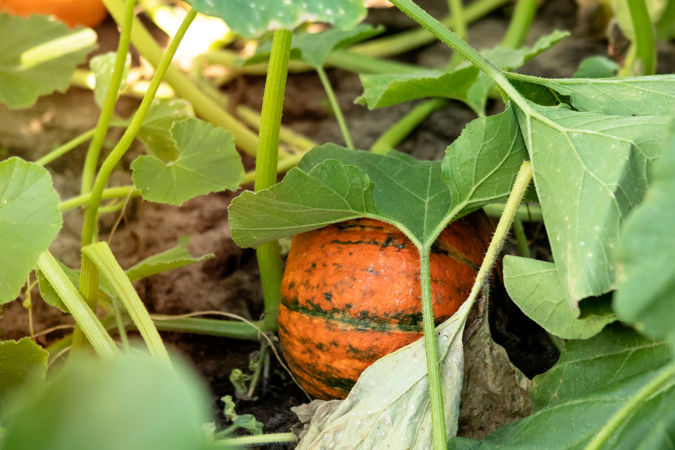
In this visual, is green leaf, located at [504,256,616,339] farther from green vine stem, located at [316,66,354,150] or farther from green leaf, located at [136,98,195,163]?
green leaf, located at [136,98,195,163]

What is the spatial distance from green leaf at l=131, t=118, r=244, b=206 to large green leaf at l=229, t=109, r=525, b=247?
0.16 metres

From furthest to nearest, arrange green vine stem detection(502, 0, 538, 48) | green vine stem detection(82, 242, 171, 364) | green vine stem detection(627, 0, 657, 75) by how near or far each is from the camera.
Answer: green vine stem detection(502, 0, 538, 48) < green vine stem detection(627, 0, 657, 75) < green vine stem detection(82, 242, 171, 364)

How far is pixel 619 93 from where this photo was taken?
3.02 feet

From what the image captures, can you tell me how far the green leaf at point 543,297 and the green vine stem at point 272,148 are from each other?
0.48 m

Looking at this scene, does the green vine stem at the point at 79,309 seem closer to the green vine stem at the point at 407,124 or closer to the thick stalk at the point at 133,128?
the thick stalk at the point at 133,128

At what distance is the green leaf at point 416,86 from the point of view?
1077 millimetres

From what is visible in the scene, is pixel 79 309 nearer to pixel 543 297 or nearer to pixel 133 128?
pixel 133 128

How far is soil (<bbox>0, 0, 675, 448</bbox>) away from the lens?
1.23m

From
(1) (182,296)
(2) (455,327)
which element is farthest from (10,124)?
(2) (455,327)

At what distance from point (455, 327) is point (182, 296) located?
0.80 m

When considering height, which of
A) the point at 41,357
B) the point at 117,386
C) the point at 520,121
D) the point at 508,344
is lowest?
the point at 508,344

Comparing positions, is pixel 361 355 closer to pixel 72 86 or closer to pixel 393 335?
pixel 393 335

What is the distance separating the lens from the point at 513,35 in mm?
1814

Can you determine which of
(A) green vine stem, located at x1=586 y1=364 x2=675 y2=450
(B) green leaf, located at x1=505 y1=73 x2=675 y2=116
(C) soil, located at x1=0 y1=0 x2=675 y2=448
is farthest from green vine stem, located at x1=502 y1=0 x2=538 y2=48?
(A) green vine stem, located at x1=586 y1=364 x2=675 y2=450
